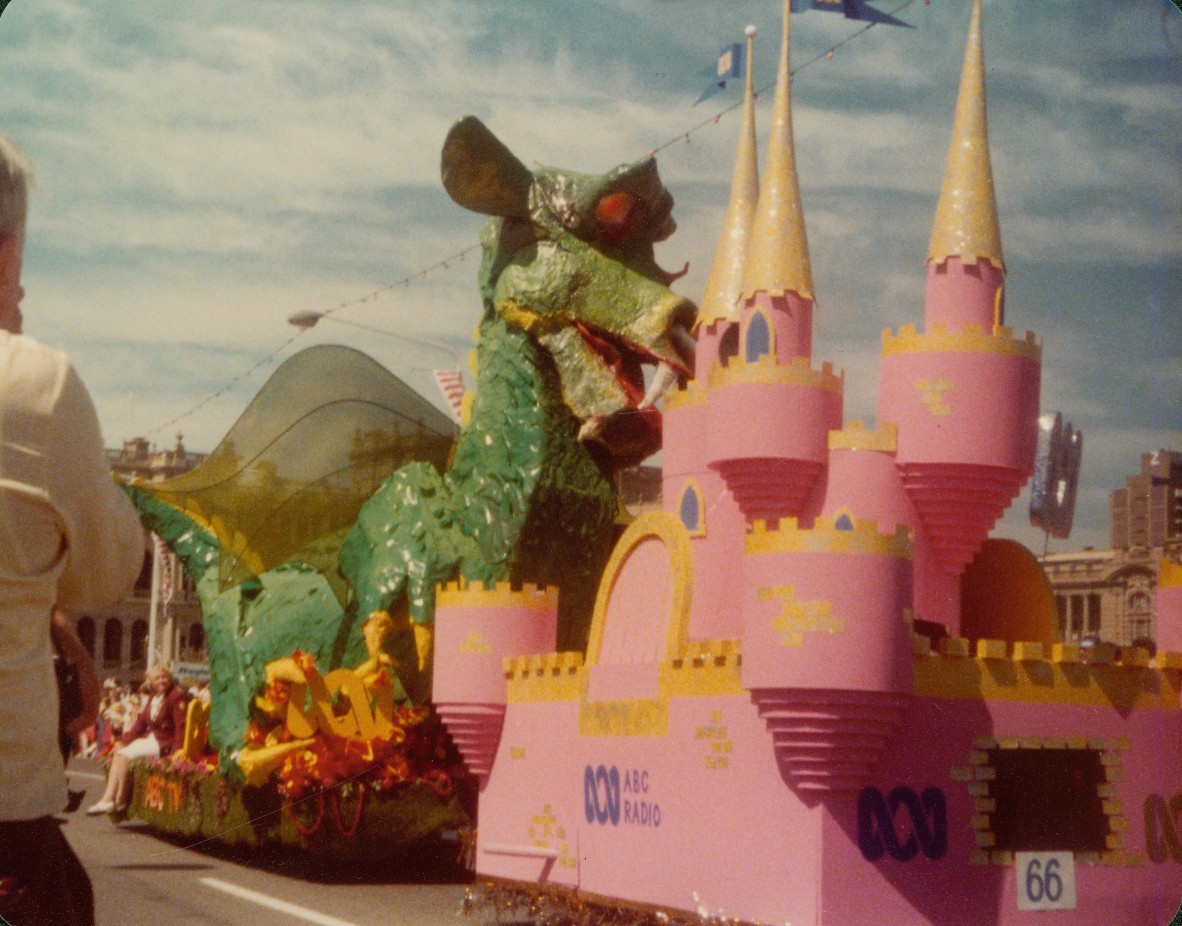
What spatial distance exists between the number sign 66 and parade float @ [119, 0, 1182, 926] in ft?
0.05

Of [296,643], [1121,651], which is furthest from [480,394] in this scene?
[1121,651]

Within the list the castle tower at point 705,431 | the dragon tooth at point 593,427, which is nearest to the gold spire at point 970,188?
the castle tower at point 705,431

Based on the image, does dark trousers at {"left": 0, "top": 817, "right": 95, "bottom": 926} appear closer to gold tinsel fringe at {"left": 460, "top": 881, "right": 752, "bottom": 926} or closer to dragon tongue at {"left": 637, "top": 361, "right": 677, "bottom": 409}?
gold tinsel fringe at {"left": 460, "top": 881, "right": 752, "bottom": 926}

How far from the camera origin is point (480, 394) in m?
12.8

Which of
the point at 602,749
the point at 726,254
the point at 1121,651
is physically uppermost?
the point at 726,254

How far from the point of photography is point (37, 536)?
2320 millimetres

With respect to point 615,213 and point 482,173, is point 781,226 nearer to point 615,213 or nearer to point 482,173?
point 615,213

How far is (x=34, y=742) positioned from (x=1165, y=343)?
623 cm

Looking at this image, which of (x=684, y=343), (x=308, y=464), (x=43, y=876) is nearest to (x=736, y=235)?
(x=684, y=343)

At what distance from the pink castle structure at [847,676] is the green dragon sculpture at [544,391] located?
119 cm

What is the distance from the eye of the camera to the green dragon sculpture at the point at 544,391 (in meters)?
12.0

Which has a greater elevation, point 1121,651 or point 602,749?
point 1121,651

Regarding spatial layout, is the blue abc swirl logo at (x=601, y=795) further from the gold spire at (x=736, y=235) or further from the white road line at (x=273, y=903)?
the gold spire at (x=736, y=235)

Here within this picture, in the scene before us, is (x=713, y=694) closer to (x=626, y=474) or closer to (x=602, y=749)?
(x=602, y=749)
